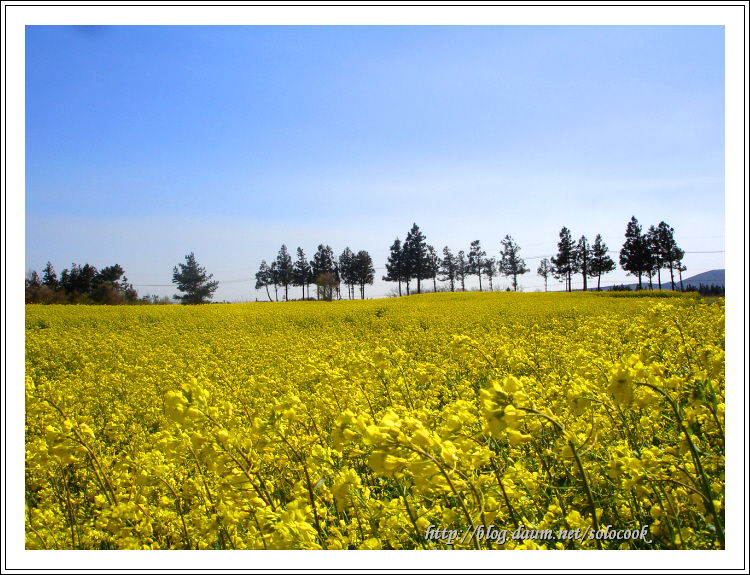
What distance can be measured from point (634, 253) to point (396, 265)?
25509mm

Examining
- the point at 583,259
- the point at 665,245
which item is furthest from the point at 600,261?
the point at 665,245

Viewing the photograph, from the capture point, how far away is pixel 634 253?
117 feet

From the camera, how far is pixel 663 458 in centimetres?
143

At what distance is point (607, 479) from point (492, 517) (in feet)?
2.05

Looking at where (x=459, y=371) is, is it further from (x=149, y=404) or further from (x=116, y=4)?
(x=116, y=4)

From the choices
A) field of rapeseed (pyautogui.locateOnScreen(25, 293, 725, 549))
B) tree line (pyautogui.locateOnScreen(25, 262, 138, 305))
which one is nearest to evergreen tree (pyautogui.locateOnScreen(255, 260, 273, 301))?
tree line (pyautogui.locateOnScreen(25, 262, 138, 305))

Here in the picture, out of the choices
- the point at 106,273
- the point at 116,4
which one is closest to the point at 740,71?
the point at 116,4

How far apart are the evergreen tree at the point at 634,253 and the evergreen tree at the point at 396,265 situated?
23901mm

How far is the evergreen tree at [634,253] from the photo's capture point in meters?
34.6

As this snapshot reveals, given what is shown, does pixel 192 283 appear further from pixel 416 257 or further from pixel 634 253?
pixel 634 253

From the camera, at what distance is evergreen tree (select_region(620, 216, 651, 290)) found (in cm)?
3456

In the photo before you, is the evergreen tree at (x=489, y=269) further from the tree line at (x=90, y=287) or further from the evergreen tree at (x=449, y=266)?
the tree line at (x=90, y=287)

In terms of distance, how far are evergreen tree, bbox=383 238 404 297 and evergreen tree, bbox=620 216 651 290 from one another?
23901 mm

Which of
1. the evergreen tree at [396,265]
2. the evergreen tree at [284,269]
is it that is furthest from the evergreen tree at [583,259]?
the evergreen tree at [284,269]
